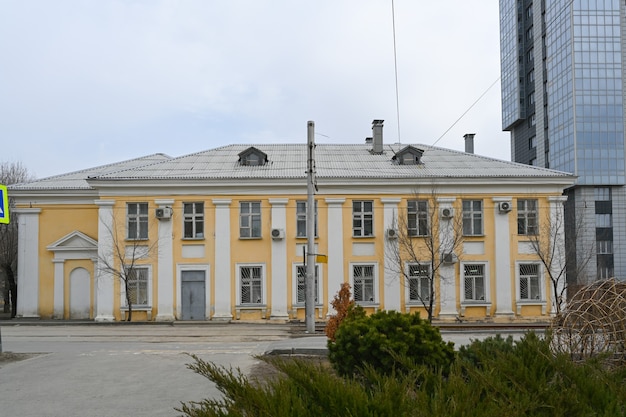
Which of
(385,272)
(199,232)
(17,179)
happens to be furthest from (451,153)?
(17,179)

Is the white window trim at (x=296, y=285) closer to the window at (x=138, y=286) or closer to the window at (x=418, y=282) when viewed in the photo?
the window at (x=418, y=282)

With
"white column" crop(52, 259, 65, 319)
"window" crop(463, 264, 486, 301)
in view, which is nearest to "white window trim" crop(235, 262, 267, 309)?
"white column" crop(52, 259, 65, 319)

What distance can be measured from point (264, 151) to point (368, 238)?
28.8ft

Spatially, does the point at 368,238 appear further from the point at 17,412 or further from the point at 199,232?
the point at 17,412

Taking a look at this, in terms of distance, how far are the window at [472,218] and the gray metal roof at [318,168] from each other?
1.55m

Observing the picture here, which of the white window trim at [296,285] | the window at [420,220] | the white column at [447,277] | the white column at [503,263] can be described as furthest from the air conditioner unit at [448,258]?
the white window trim at [296,285]

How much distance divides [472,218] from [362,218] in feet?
18.1

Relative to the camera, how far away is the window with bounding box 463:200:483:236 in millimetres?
32844

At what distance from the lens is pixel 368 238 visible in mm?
32406

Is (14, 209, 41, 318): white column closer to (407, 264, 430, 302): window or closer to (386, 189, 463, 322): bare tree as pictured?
(386, 189, 463, 322): bare tree

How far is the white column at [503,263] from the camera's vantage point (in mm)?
32250

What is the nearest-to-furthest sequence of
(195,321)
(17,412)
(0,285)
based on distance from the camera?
(17,412)
(195,321)
(0,285)

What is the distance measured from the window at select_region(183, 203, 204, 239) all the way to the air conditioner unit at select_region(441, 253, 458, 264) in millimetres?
11746

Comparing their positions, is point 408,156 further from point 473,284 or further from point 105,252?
point 105,252
